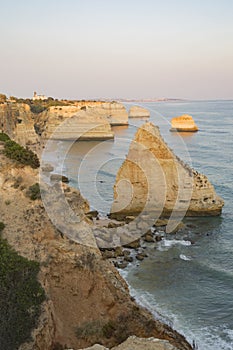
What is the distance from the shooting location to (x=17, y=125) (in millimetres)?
55500

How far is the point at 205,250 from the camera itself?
2670 cm

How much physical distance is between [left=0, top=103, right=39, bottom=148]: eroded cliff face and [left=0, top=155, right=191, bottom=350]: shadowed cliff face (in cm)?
3338

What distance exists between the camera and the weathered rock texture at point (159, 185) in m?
32.1

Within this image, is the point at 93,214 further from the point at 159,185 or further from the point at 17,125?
the point at 17,125

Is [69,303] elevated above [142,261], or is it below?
above

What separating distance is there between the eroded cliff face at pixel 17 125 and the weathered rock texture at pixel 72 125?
19.7 metres

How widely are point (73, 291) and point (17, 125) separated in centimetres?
4367

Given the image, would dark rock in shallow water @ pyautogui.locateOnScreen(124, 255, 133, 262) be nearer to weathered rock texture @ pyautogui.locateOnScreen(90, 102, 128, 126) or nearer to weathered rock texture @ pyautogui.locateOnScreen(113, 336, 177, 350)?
A: weathered rock texture @ pyautogui.locateOnScreen(113, 336, 177, 350)

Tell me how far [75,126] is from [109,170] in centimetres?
3428

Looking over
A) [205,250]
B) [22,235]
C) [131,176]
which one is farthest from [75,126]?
[22,235]

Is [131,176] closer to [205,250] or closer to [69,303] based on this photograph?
[205,250]

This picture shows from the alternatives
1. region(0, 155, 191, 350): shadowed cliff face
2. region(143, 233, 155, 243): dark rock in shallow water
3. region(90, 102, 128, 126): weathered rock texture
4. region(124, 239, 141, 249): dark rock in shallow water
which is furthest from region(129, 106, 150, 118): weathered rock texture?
region(0, 155, 191, 350): shadowed cliff face

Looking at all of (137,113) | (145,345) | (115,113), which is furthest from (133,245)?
(137,113)

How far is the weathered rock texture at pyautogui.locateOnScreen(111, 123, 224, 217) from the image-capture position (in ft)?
105
